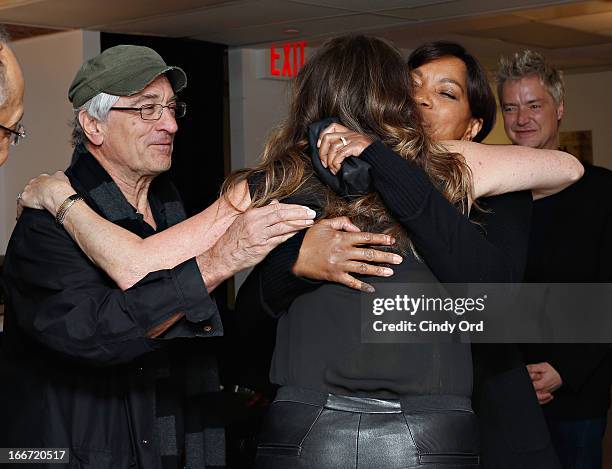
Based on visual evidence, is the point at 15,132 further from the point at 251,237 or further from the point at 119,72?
the point at 251,237

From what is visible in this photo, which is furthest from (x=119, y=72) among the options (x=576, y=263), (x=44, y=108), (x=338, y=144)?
(x=44, y=108)

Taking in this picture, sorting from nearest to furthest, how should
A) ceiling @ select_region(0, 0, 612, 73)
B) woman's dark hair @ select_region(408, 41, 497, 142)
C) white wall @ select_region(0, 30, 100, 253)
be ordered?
woman's dark hair @ select_region(408, 41, 497, 142), ceiling @ select_region(0, 0, 612, 73), white wall @ select_region(0, 30, 100, 253)

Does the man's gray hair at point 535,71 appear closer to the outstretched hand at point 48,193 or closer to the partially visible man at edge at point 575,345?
the partially visible man at edge at point 575,345

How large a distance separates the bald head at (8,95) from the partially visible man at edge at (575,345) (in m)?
1.68

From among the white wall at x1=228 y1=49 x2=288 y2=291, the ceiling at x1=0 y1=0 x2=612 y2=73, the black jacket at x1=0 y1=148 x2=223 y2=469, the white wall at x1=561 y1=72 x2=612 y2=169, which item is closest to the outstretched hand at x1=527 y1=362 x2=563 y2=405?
the black jacket at x1=0 y1=148 x2=223 y2=469

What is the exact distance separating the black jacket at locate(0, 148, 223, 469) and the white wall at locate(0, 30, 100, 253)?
13.7 ft

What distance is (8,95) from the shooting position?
6.04 ft

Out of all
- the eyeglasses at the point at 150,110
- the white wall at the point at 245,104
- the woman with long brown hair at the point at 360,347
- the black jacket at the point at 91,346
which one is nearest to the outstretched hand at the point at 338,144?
the woman with long brown hair at the point at 360,347

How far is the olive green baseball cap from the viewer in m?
2.24

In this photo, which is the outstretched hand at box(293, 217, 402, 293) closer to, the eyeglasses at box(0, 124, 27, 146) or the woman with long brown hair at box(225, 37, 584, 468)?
the woman with long brown hair at box(225, 37, 584, 468)

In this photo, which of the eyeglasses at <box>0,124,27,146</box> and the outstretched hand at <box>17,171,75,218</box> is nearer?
the eyeglasses at <box>0,124,27,146</box>

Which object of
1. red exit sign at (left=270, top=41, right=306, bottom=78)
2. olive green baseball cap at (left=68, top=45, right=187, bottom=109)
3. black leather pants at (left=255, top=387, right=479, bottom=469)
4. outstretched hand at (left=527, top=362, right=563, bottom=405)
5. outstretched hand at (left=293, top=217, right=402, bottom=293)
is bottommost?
outstretched hand at (left=527, top=362, right=563, bottom=405)

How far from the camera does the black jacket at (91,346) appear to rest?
190cm

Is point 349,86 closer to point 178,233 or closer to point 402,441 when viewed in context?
point 178,233
